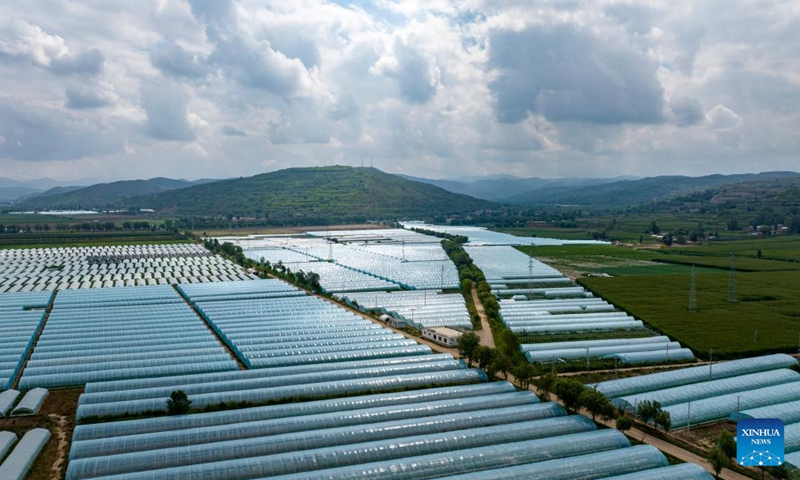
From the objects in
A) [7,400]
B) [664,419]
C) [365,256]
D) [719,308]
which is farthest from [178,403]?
[365,256]

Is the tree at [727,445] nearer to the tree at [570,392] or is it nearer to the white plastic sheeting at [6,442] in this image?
the tree at [570,392]

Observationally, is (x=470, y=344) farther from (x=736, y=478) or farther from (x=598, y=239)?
(x=598, y=239)

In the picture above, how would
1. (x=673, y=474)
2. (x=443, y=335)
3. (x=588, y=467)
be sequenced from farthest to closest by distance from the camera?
1. (x=443, y=335)
2. (x=588, y=467)
3. (x=673, y=474)

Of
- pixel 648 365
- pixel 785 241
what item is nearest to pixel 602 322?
pixel 648 365

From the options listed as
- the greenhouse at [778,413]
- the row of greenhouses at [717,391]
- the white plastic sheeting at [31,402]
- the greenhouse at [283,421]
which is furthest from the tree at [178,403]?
the greenhouse at [778,413]

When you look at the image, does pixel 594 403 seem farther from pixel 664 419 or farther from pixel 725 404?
pixel 725 404

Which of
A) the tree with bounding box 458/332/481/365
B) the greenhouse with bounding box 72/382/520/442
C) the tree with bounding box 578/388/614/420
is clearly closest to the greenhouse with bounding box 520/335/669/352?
the tree with bounding box 458/332/481/365

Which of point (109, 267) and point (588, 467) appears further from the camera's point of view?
point (109, 267)

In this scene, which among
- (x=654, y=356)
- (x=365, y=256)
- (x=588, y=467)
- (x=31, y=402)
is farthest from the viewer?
(x=365, y=256)

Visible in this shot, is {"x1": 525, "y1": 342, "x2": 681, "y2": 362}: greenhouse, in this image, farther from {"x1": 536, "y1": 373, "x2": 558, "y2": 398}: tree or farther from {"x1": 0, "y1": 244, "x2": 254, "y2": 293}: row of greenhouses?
{"x1": 0, "y1": 244, "x2": 254, "y2": 293}: row of greenhouses
